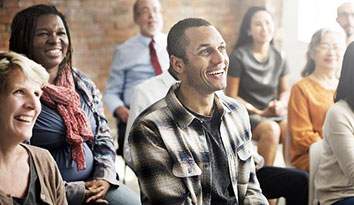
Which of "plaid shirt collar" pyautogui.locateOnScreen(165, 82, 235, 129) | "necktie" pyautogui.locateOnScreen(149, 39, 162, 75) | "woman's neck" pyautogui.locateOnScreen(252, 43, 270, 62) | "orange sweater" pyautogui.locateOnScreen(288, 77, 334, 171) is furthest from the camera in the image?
"woman's neck" pyautogui.locateOnScreen(252, 43, 270, 62)

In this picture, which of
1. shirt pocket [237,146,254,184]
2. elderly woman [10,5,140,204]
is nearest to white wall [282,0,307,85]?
elderly woman [10,5,140,204]

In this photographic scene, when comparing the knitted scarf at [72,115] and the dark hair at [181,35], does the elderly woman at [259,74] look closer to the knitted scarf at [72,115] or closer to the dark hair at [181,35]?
the knitted scarf at [72,115]

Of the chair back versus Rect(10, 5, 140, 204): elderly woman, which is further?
the chair back

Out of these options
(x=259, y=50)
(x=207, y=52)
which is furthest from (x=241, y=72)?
(x=207, y=52)

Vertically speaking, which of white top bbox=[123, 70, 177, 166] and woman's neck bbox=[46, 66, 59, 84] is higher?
woman's neck bbox=[46, 66, 59, 84]

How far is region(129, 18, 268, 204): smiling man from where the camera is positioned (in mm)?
1997

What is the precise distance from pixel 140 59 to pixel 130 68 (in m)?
0.09

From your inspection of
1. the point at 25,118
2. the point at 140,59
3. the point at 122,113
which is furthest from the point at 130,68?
the point at 25,118

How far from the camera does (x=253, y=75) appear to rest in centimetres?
399

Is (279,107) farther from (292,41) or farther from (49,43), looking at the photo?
(49,43)

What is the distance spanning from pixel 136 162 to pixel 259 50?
226 centimetres

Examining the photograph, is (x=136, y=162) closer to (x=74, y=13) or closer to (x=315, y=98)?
(x=315, y=98)

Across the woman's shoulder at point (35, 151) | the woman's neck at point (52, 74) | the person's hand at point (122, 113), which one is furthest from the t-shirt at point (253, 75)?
the woman's shoulder at point (35, 151)

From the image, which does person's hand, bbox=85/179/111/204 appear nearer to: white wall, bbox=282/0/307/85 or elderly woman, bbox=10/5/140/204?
elderly woman, bbox=10/5/140/204
